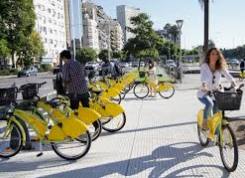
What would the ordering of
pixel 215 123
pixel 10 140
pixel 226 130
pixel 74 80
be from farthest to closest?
pixel 74 80, pixel 10 140, pixel 215 123, pixel 226 130

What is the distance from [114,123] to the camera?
33.8 ft

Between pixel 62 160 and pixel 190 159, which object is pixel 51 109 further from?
pixel 190 159

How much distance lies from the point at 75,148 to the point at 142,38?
189 ft

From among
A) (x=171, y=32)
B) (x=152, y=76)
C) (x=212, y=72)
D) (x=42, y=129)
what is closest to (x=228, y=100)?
(x=212, y=72)

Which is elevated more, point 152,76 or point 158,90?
point 152,76

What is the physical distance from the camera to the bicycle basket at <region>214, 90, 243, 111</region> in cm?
615

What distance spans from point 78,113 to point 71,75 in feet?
3.78

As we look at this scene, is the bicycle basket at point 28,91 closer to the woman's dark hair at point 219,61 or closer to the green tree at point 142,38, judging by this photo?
the woman's dark hair at point 219,61

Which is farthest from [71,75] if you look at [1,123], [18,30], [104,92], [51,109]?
[18,30]

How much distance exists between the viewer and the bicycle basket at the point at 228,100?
20.2ft

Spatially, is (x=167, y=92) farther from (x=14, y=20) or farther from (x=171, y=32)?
(x=171, y=32)

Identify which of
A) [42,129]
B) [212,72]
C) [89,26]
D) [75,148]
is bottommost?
[75,148]

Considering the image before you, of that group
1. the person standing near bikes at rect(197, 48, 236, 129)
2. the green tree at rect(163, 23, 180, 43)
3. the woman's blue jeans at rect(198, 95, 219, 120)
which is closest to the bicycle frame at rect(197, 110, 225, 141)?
the woman's blue jeans at rect(198, 95, 219, 120)

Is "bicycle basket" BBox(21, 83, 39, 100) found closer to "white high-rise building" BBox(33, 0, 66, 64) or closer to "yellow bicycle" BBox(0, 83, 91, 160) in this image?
"yellow bicycle" BBox(0, 83, 91, 160)
